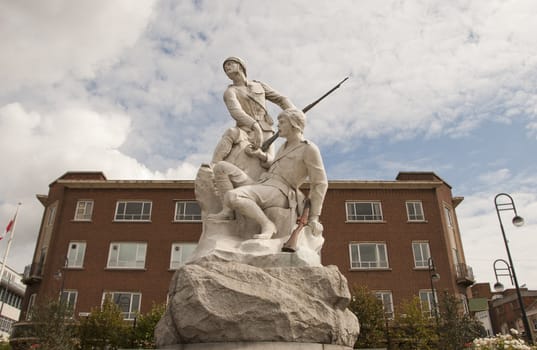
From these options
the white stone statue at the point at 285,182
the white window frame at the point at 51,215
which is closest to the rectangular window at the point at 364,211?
the white window frame at the point at 51,215

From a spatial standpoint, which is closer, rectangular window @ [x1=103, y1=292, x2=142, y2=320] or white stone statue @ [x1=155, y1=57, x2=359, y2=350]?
white stone statue @ [x1=155, y1=57, x2=359, y2=350]

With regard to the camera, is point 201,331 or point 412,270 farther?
point 412,270

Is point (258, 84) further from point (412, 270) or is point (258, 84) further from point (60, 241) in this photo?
point (60, 241)

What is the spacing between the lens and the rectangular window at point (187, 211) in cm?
3147

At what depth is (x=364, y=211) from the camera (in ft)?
104

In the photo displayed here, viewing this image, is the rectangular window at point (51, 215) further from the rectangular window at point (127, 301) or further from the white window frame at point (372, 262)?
the white window frame at point (372, 262)

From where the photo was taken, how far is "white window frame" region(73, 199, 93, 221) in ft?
105

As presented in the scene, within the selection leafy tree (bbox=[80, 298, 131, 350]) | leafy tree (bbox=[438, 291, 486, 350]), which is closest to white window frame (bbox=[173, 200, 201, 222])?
leafy tree (bbox=[80, 298, 131, 350])

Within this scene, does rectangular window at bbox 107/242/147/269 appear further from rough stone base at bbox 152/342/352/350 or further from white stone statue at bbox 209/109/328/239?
rough stone base at bbox 152/342/352/350

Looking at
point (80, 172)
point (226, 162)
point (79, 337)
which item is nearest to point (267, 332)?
point (226, 162)

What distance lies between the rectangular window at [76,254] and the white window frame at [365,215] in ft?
61.1

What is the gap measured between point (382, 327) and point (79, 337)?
48.3ft

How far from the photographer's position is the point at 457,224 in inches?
1350

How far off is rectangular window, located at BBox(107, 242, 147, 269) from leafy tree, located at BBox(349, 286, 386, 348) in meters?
15.5
